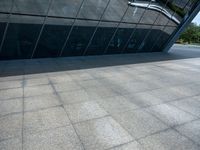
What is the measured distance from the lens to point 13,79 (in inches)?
425

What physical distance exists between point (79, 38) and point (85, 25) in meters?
1.27

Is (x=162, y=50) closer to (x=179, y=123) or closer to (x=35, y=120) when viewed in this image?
(x=179, y=123)

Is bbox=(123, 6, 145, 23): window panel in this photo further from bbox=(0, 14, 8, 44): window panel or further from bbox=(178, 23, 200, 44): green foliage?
bbox=(178, 23, 200, 44): green foliage

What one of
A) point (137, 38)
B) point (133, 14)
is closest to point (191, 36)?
point (137, 38)

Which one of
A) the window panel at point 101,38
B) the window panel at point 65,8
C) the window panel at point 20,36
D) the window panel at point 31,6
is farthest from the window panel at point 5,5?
the window panel at point 101,38

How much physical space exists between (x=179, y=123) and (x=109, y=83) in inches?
186

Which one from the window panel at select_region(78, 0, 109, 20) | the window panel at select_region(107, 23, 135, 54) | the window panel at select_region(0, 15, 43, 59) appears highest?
the window panel at select_region(78, 0, 109, 20)

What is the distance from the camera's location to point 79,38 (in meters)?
17.8

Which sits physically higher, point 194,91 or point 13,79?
point 194,91

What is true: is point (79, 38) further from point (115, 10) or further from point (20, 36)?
point (20, 36)

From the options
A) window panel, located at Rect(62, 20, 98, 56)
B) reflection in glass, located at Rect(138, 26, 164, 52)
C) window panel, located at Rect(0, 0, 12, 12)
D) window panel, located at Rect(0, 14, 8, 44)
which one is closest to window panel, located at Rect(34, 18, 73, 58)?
window panel, located at Rect(62, 20, 98, 56)

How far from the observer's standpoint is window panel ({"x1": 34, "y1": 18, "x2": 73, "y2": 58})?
1602 centimetres

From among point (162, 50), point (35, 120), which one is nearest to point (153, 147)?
point (35, 120)

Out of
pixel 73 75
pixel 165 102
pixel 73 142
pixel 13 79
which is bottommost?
pixel 13 79
